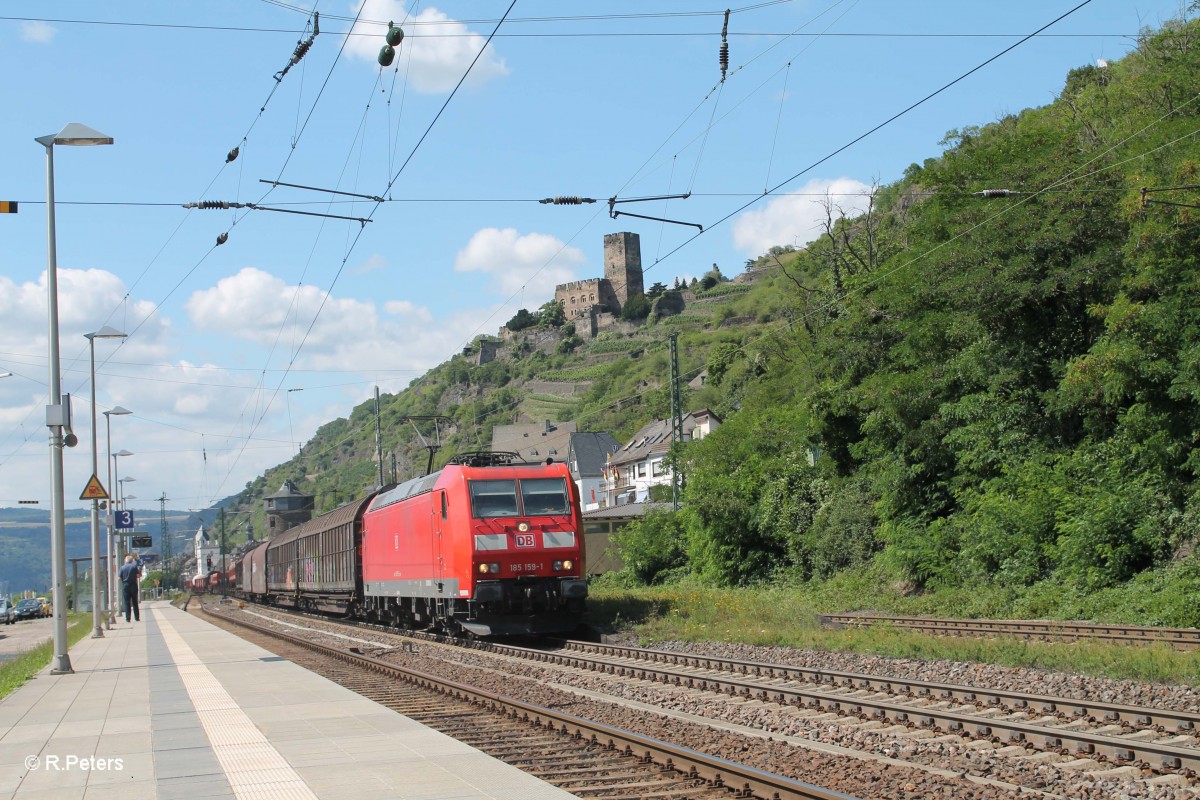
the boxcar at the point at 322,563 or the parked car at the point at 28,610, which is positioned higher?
the boxcar at the point at 322,563

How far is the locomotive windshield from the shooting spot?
21.2 m

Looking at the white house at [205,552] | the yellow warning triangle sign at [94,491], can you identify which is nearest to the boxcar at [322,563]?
the yellow warning triangle sign at [94,491]

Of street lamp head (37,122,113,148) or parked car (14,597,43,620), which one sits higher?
street lamp head (37,122,113,148)

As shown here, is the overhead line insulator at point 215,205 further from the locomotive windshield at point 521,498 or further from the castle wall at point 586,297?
the castle wall at point 586,297

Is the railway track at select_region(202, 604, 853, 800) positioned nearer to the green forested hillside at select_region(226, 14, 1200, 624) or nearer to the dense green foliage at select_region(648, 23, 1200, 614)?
the green forested hillside at select_region(226, 14, 1200, 624)

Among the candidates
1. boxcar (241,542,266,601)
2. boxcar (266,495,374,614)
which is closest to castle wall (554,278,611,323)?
boxcar (241,542,266,601)

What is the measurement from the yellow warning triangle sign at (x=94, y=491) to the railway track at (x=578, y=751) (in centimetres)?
1365

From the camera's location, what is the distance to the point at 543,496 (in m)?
22.0

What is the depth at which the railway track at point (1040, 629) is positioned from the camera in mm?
16406

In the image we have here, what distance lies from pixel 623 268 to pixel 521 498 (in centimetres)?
17752

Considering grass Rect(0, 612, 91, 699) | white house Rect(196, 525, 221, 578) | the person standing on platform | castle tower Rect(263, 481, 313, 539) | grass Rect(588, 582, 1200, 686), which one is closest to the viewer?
grass Rect(588, 582, 1200, 686)

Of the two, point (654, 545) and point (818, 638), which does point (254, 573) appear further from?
point (818, 638)

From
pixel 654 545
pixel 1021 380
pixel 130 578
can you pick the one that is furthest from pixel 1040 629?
pixel 130 578

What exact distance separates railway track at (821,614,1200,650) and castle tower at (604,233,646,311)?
563 ft
